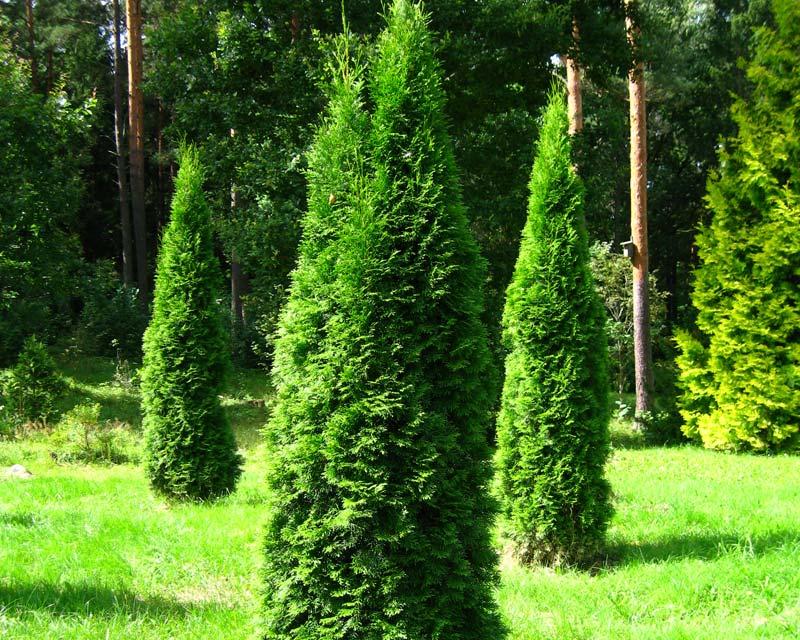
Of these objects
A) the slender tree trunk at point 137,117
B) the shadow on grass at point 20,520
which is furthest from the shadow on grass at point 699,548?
the slender tree trunk at point 137,117

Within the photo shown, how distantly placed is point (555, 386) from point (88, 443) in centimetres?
832

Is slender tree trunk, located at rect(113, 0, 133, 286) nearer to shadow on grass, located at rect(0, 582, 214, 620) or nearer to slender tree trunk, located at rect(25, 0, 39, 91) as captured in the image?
slender tree trunk, located at rect(25, 0, 39, 91)

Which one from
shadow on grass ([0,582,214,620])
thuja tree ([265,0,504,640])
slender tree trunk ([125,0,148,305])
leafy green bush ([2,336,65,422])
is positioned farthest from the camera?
slender tree trunk ([125,0,148,305])

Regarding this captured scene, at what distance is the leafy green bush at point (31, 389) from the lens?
1281 centimetres

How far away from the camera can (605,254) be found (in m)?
18.0

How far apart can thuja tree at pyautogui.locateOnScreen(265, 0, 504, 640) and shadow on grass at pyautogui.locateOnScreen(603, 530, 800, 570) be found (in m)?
2.92

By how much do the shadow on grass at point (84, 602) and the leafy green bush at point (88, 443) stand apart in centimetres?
645

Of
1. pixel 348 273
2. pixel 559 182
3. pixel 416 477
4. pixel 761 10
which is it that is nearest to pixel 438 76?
pixel 348 273

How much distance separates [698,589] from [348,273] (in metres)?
3.45

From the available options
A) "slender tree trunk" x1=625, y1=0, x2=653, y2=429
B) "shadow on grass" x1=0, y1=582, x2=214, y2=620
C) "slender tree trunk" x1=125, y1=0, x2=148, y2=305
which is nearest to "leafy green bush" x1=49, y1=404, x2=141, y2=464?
"shadow on grass" x1=0, y1=582, x2=214, y2=620

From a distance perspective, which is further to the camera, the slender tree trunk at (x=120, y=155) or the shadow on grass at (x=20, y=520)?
the slender tree trunk at (x=120, y=155)

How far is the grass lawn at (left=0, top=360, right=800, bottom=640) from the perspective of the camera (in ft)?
13.4

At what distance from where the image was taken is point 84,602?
4.45 m

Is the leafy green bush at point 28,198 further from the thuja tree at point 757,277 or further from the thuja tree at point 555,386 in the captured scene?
the thuja tree at point 757,277
